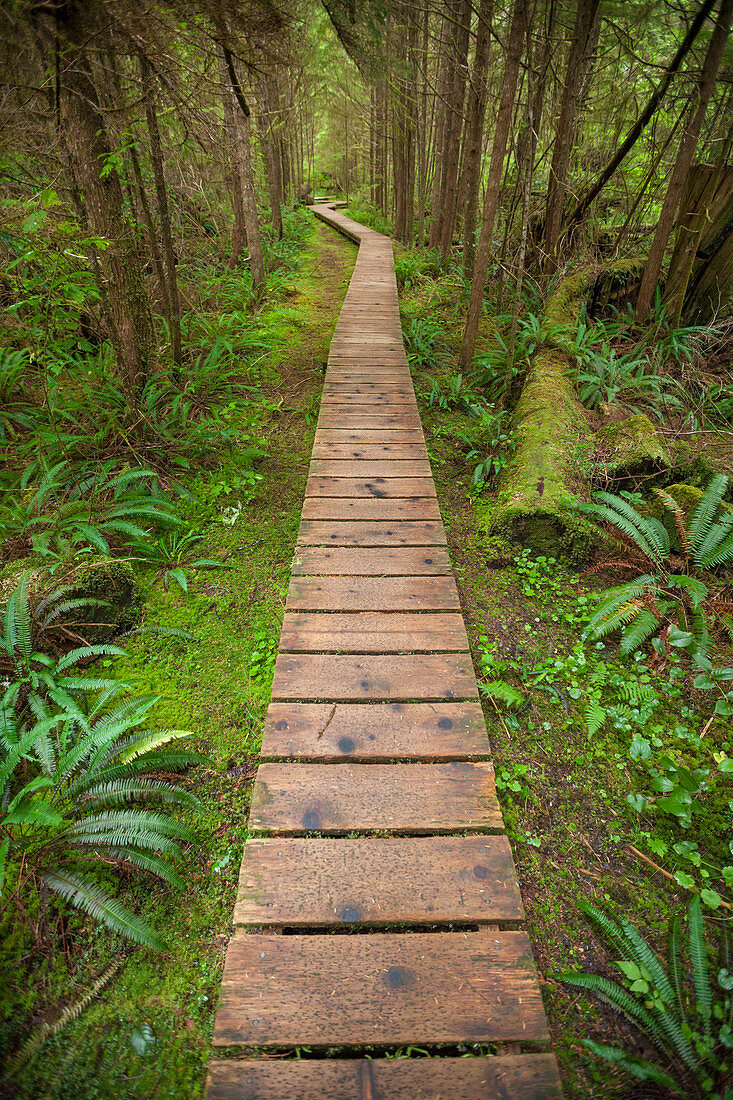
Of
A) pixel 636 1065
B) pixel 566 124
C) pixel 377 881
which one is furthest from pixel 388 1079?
pixel 566 124

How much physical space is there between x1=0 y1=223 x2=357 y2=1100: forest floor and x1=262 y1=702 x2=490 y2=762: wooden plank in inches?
14.9

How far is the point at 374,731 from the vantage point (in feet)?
7.76

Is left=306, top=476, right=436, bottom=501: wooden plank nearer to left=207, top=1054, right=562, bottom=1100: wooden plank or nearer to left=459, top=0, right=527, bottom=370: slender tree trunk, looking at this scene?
left=459, top=0, right=527, bottom=370: slender tree trunk

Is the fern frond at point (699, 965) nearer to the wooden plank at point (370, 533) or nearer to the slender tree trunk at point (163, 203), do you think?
the wooden plank at point (370, 533)

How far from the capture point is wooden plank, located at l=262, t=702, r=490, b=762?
7.48 feet

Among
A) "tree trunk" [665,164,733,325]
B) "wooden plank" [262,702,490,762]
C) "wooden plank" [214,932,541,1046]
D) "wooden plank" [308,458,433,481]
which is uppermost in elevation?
"tree trunk" [665,164,733,325]

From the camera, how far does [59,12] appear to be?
326cm

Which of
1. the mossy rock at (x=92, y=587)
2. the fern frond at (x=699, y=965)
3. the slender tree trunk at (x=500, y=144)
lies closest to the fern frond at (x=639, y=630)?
the fern frond at (x=699, y=965)

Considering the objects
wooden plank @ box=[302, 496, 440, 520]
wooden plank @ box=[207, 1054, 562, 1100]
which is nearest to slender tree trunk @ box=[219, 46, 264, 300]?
wooden plank @ box=[302, 496, 440, 520]

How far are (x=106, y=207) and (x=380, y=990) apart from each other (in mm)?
5118

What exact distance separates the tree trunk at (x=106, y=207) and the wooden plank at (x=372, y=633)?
308 centimetres

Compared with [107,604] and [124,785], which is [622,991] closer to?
[124,785]

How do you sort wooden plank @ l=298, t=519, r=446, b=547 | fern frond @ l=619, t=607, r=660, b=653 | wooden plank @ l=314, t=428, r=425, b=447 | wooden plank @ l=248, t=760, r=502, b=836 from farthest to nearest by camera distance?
wooden plank @ l=314, t=428, r=425, b=447
wooden plank @ l=298, t=519, r=446, b=547
fern frond @ l=619, t=607, r=660, b=653
wooden plank @ l=248, t=760, r=502, b=836

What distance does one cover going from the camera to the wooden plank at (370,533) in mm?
3551
